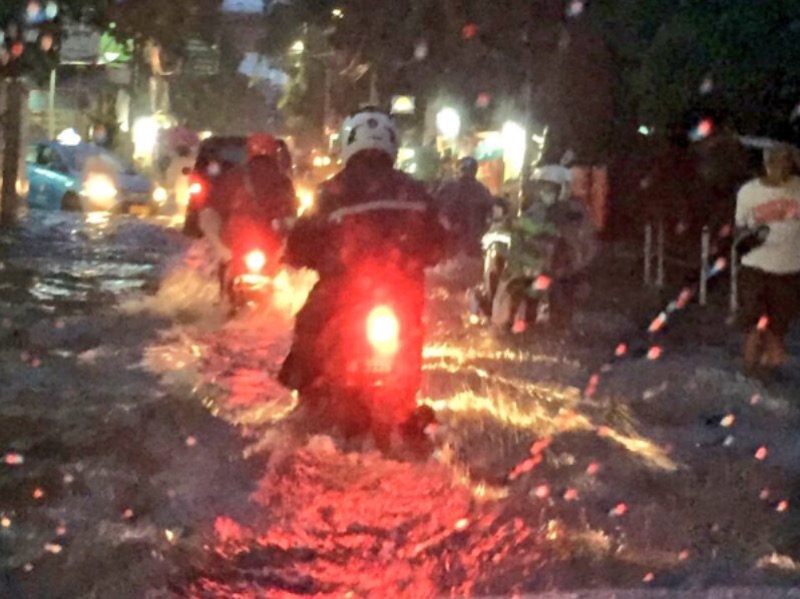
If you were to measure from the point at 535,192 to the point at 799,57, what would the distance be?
548 cm

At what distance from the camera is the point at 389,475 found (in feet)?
24.8

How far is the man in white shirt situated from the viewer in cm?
1105

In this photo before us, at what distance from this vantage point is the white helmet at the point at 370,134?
7500mm

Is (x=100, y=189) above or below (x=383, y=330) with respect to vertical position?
above

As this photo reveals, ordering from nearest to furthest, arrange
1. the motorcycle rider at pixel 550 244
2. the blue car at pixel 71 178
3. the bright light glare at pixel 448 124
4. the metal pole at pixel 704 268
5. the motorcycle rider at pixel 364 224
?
the motorcycle rider at pixel 364 224 < the motorcycle rider at pixel 550 244 < the metal pole at pixel 704 268 < the blue car at pixel 71 178 < the bright light glare at pixel 448 124

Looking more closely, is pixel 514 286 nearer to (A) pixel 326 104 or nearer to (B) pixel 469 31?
(B) pixel 469 31

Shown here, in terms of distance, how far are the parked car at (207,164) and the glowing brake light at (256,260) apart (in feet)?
16.1

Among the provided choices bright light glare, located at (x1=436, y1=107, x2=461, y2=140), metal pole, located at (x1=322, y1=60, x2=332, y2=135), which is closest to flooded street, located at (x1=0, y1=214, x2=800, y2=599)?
bright light glare, located at (x1=436, y1=107, x2=461, y2=140)

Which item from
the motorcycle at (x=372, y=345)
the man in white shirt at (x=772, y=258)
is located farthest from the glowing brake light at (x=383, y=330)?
the man in white shirt at (x=772, y=258)

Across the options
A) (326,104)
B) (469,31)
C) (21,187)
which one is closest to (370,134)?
(21,187)

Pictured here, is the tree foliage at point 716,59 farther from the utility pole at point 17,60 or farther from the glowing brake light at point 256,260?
the utility pole at point 17,60

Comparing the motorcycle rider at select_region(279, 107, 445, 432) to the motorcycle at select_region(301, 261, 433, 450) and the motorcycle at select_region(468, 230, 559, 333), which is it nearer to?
the motorcycle at select_region(301, 261, 433, 450)

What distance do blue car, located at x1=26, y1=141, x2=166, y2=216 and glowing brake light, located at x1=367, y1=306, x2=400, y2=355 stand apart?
22087mm

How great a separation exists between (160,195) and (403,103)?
9466 mm
